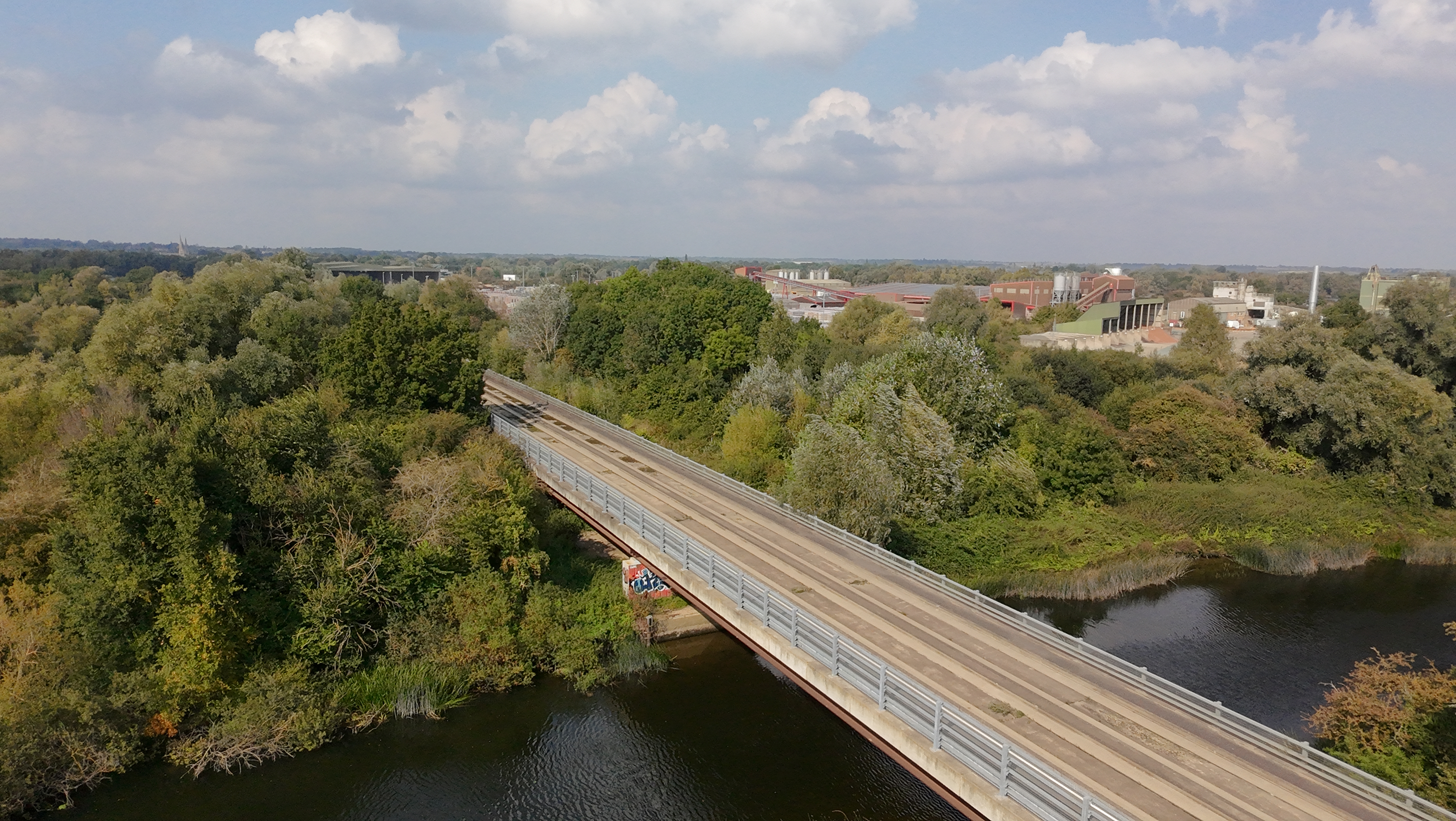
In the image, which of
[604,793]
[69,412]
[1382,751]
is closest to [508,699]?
[604,793]

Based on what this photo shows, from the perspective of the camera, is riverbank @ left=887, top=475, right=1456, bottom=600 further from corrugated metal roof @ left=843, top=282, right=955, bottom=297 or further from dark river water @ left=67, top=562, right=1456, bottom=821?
corrugated metal roof @ left=843, top=282, right=955, bottom=297

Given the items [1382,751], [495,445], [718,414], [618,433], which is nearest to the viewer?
[1382,751]

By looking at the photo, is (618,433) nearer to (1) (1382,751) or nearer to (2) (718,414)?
(2) (718,414)

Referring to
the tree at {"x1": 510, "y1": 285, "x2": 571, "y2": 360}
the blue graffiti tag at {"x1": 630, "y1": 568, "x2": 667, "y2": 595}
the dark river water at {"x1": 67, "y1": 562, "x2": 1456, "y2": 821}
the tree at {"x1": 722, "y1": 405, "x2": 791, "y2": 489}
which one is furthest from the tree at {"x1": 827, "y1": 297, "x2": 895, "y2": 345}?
the dark river water at {"x1": 67, "y1": 562, "x2": 1456, "y2": 821}

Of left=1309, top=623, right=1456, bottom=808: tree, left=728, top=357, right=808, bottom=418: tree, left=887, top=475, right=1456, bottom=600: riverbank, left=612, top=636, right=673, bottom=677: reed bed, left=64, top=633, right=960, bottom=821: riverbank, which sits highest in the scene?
left=728, top=357, right=808, bottom=418: tree

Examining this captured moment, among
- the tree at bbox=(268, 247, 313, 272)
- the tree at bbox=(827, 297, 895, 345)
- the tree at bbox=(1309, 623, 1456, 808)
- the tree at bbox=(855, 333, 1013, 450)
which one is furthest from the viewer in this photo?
the tree at bbox=(827, 297, 895, 345)

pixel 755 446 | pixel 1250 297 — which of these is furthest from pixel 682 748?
pixel 1250 297
